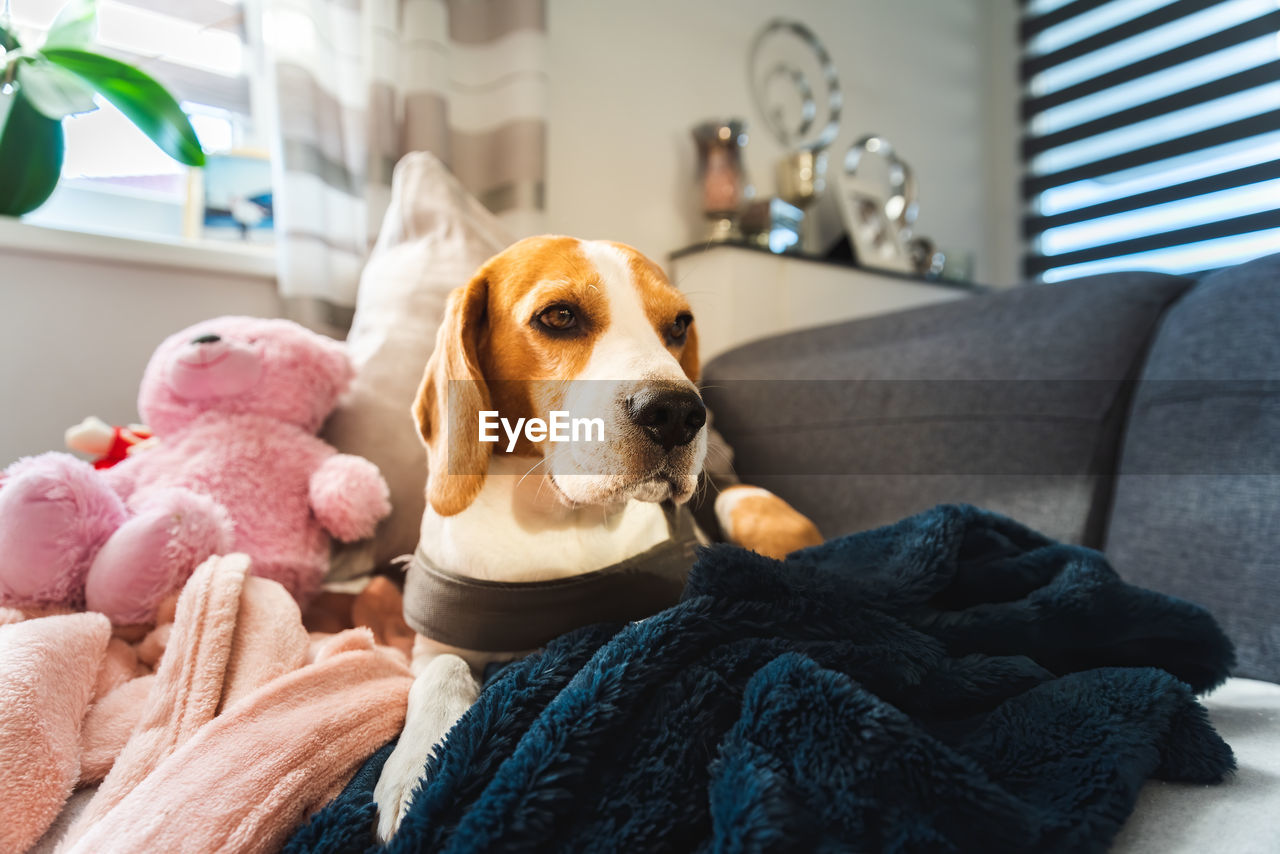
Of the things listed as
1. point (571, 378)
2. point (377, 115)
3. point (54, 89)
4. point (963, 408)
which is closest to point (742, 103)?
point (377, 115)

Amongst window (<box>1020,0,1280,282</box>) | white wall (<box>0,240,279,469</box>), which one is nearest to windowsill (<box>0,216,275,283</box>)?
white wall (<box>0,240,279,469</box>)

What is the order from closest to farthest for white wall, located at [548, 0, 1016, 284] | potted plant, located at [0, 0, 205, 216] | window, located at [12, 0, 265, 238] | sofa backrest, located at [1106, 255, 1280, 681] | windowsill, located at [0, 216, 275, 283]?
1. sofa backrest, located at [1106, 255, 1280, 681]
2. potted plant, located at [0, 0, 205, 216]
3. windowsill, located at [0, 216, 275, 283]
4. window, located at [12, 0, 265, 238]
5. white wall, located at [548, 0, 1016, 284]

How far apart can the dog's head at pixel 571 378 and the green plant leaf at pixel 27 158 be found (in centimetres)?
88

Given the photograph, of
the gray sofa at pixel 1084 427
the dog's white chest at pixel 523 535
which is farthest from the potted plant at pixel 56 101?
the gray sofa at pixel 1084 427

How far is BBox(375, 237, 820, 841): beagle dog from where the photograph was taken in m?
0.68

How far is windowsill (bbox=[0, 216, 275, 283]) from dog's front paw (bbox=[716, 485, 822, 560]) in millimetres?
1098

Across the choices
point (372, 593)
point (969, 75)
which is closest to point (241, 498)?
point (372, 593)

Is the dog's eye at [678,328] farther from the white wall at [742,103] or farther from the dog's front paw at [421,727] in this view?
the white wall at [742,103]

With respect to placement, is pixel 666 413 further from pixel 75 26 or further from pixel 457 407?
pixel 75 26

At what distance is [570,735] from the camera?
48 centimetres

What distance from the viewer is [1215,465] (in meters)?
1.04

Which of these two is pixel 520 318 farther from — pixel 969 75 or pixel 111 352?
pixel 969 75

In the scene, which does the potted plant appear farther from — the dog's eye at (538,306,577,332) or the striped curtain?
the dog's eye at (538,306,577,332)

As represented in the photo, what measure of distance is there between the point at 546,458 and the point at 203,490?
19.9 inches
